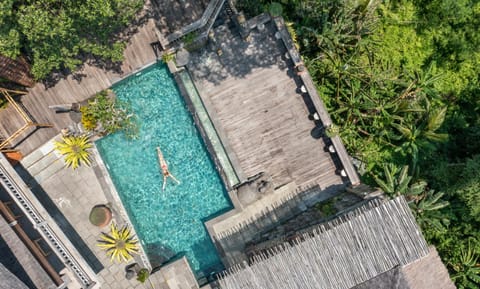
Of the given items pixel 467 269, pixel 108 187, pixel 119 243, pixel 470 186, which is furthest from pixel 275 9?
pixel 467 269

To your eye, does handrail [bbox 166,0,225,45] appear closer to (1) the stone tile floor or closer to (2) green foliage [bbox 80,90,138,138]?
(2) green foliage [bbox 80,90,138,138]

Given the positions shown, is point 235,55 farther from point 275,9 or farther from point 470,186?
point 470,186

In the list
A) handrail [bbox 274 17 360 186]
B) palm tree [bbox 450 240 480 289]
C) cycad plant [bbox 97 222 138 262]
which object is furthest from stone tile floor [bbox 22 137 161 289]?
palm tree [bbox 450 240 480 289]

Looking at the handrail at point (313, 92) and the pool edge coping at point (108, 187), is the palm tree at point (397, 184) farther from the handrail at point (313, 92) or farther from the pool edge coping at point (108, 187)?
the pool edge coping at point (108, 187)

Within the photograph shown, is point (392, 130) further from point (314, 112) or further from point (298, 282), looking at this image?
point (298, 282)

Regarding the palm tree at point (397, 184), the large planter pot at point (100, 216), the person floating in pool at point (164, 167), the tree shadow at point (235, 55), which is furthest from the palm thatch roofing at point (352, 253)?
the large planter pot at point (100, 216)

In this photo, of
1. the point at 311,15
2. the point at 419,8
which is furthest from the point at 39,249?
the point at 419,8
